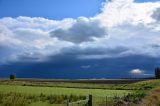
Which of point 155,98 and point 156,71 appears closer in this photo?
point 155,98

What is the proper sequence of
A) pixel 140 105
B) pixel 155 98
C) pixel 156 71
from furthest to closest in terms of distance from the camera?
pixel 156 71, pixel 155 98, pixel 140 105

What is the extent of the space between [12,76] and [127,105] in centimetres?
12955

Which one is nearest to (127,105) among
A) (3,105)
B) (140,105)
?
(140,105)

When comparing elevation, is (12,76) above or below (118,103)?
above

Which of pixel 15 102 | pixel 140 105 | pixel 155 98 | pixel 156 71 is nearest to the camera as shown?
pixel 140 105

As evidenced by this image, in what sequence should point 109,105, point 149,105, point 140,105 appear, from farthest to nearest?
point 149,105 → point 140,105 → point 109,105

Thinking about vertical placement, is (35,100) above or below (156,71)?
below

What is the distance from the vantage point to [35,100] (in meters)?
42.7

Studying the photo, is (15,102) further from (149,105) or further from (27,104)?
(149,105)

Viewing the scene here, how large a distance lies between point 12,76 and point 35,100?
113m

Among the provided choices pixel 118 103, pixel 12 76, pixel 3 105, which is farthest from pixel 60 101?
pixel 12 76

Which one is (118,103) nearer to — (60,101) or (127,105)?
(127,105)

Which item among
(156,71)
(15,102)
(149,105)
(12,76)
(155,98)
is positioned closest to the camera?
(149,105)

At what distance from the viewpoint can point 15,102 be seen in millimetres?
36375
